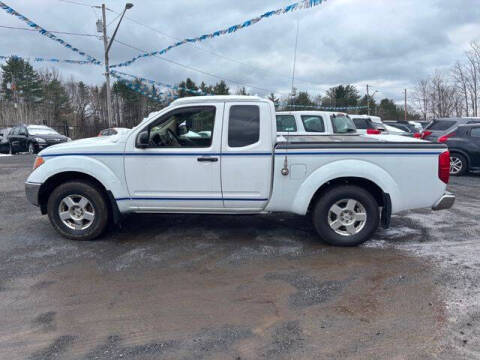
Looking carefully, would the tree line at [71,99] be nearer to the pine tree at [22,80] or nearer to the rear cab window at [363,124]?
the pine tree at [22,80]

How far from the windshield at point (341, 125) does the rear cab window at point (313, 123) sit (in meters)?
0.33

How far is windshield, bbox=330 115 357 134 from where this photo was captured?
10.7m

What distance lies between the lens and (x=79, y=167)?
4984mm

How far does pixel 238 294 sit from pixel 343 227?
1917 mm

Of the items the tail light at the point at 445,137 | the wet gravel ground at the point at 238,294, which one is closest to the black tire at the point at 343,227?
the wet gravel ground at the point at 238,294

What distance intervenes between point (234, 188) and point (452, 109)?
50293 mm

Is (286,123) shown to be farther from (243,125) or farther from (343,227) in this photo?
(343,227)

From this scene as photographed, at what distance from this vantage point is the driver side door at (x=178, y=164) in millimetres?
4844

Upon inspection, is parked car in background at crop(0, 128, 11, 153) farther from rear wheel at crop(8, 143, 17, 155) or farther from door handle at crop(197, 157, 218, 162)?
door handle at crop(197, 157, 218, 162)

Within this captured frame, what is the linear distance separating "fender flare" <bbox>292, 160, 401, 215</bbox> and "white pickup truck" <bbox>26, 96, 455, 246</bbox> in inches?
0.5

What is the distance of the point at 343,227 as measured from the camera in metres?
4.91

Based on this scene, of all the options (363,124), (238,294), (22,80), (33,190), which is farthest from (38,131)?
(22,80)

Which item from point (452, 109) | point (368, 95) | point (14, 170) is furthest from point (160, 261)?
point (368, 95)

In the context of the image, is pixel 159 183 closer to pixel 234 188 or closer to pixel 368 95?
pixel 234 188
